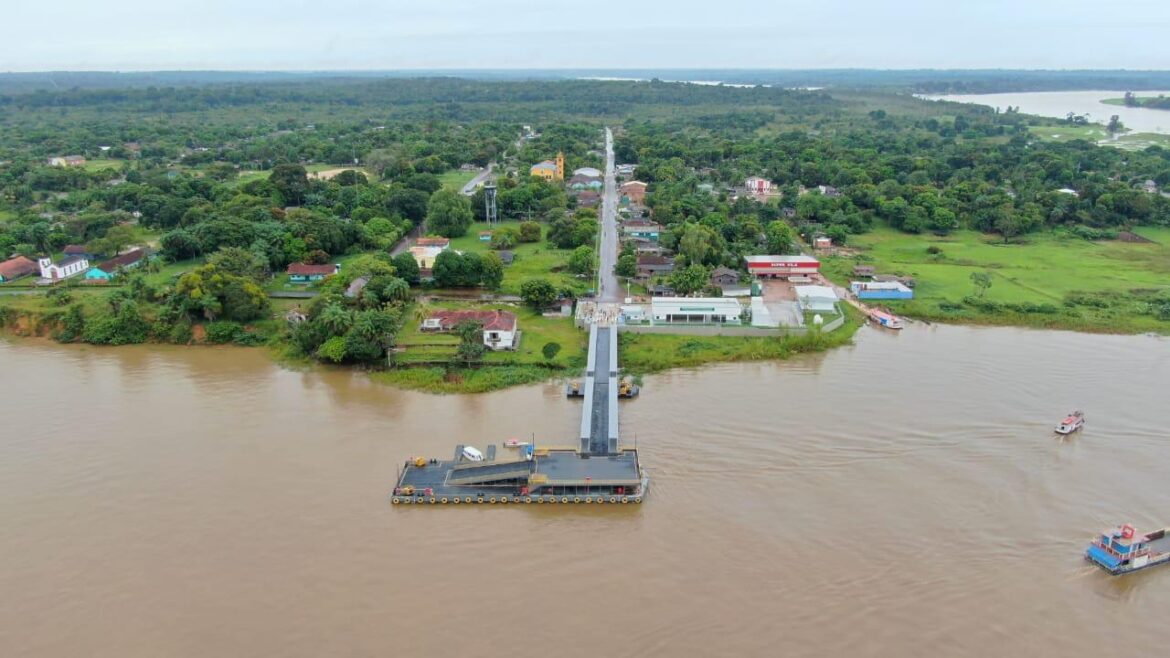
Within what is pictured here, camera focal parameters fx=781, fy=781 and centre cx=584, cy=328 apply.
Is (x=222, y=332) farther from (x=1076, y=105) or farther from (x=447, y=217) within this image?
(x=1076, y=105)

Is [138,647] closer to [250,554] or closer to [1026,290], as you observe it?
[250,554]

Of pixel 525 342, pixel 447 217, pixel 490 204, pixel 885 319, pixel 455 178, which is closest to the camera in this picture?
pixel 525 342

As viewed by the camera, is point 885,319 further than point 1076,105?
No

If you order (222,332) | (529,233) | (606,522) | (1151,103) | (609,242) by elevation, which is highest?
(1151,103)

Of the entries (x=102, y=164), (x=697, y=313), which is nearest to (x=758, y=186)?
(x=697, y=313)

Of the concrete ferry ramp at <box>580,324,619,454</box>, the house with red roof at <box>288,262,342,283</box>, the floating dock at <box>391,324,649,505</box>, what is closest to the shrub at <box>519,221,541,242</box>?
the house with red roof at <box>288,262,342,283</box>

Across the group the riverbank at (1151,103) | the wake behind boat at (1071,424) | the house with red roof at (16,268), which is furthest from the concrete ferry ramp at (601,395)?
the riverbank at (1151,103)

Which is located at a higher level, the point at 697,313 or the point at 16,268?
the point at 16,268
